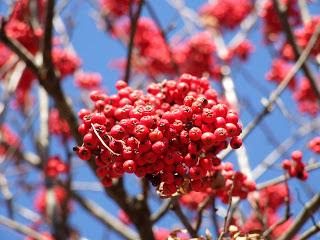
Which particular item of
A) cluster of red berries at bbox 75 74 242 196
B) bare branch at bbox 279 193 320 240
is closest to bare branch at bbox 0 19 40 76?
cluster of red berries at bbox 75 74 242 196

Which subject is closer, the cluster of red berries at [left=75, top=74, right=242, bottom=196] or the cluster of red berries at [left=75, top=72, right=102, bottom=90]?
the cluster of red berries at [left=75, top=74, right=242, bottom=196]

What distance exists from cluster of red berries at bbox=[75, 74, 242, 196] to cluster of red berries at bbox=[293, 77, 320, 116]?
4.57m

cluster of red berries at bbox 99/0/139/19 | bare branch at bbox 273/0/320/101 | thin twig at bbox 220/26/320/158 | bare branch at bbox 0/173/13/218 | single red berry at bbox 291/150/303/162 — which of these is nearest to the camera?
single red berry at bbox 291/150/303/162

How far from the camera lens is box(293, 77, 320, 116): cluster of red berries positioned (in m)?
6.55

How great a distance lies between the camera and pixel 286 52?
560 cm

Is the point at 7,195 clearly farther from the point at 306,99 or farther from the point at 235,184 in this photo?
the point at 306,99

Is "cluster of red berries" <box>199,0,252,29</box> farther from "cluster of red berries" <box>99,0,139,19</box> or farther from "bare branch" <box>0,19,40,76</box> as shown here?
"bare branch" <box>0,19,40,76</box>

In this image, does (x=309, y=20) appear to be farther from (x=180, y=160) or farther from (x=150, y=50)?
(x=180, y=160)

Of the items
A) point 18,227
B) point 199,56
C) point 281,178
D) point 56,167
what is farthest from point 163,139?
point 199,56

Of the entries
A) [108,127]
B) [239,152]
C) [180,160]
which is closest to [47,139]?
[239,152]

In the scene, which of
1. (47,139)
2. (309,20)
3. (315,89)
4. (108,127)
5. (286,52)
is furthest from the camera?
(286,52)

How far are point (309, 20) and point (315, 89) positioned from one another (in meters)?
1.61

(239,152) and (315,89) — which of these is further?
(239,152)

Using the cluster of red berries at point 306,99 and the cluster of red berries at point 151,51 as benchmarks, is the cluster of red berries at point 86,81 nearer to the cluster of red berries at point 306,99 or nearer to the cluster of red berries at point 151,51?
the cluster of red berries at point 151,51
